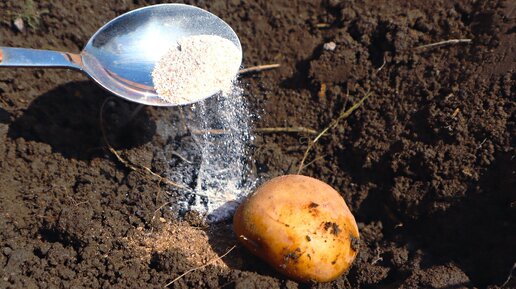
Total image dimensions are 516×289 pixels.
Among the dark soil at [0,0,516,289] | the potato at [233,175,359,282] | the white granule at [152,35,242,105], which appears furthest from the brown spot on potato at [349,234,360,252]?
the white granule at [152,35,242,105]

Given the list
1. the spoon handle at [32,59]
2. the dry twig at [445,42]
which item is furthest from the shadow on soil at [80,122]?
the dry twig at [445,42]

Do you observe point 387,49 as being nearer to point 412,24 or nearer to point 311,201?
point 412,24

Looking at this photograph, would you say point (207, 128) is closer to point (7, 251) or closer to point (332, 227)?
point (332, 227)

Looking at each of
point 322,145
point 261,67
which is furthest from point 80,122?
point 322,145

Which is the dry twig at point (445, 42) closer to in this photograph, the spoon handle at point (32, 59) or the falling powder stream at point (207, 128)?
the falling powder stream at point (207, 128)

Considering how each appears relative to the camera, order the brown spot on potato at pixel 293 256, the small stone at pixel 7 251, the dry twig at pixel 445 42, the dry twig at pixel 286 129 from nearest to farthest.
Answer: the brown spot on potato at pixel 293 256 → the small stone at pixel 7 251 → the dry twig at pixel 445 42 → the dry twig at pixel 286 129
